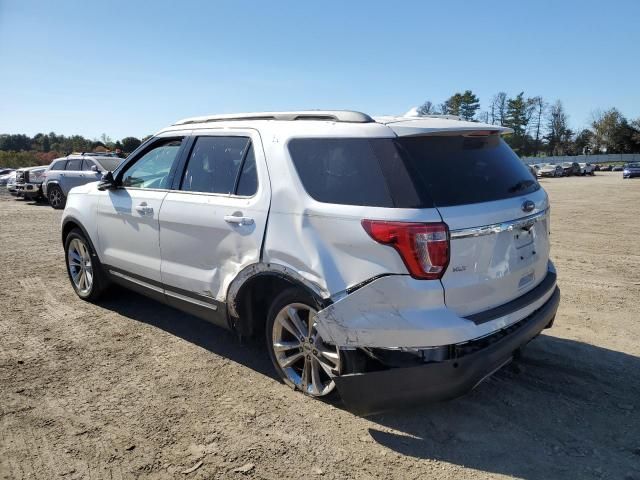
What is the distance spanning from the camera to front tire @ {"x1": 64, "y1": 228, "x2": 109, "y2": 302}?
510cm

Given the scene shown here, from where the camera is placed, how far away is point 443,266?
8.52ft

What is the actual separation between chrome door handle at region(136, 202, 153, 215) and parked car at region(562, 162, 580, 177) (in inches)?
2273

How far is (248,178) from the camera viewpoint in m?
3.47

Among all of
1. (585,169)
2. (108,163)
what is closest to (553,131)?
(585,169)

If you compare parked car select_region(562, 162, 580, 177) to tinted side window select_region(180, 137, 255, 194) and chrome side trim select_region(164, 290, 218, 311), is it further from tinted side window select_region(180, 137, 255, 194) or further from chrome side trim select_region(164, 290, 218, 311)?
chrome side trim select_region(164, 290, 218, 311)

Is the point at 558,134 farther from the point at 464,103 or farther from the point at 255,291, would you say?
the point at 255,291

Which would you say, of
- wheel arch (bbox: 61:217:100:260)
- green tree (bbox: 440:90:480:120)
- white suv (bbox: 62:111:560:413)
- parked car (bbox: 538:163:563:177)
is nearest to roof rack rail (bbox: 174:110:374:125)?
white suv (bbox: 62:111:560:413)

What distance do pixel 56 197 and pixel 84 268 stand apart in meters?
13.6

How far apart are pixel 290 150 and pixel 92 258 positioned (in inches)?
117

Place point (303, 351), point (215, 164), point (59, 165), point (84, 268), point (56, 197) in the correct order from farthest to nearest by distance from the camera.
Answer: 1. point (59, 165)
2. point (56, 197)
3. point (84, 268)
4. point (215, 164)
5. point (303, 351)

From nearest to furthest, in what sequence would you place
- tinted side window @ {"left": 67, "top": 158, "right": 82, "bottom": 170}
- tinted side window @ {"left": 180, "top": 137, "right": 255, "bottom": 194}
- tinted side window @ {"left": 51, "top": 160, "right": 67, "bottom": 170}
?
tinted side window @ {"left": 180, "top": 137, "right": 255, "bottom": 194}, tinted side window @ {"left": 67, "top": 158, "right": 82, "bottom": 170}, tinted side window @ {"left": 51, "top": 160, "right": 67, "bottom": 170}

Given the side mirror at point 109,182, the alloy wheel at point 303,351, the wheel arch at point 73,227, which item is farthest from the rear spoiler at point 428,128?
the wheel arch at point 73,227

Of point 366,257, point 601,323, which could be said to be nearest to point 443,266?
point 366,257

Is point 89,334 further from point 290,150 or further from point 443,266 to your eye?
point 443,266
